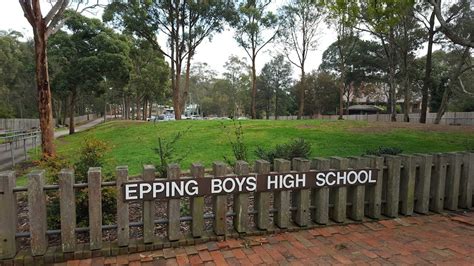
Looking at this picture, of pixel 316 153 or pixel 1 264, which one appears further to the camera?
pixel 316 153

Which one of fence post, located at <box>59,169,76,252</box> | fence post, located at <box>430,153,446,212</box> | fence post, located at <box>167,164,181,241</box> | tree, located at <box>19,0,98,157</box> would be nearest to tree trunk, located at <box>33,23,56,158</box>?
tree, located at <box>19,0,98,157</box>

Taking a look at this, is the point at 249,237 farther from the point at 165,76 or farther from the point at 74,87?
the point at 165,76

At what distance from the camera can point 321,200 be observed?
4090 millimetres

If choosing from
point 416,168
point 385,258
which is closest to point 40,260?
point 385,258

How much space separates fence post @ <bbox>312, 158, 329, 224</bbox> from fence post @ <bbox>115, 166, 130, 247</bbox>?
7.37 ft

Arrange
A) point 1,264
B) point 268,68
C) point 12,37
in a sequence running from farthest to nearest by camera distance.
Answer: point 268,68 → point 12,37 → point 1,264

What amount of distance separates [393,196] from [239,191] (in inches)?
86.0

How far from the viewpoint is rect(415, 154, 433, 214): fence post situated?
4527mm

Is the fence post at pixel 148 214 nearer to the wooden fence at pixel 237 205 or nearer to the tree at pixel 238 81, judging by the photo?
the wooden fence at pixel 237 205

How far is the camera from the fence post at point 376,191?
4312 mm

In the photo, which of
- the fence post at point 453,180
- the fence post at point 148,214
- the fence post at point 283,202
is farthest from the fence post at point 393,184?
the fence post at point 148,214

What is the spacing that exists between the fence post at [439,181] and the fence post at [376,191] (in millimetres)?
940

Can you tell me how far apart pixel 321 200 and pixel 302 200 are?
27 cm

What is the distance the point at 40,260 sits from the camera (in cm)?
314
